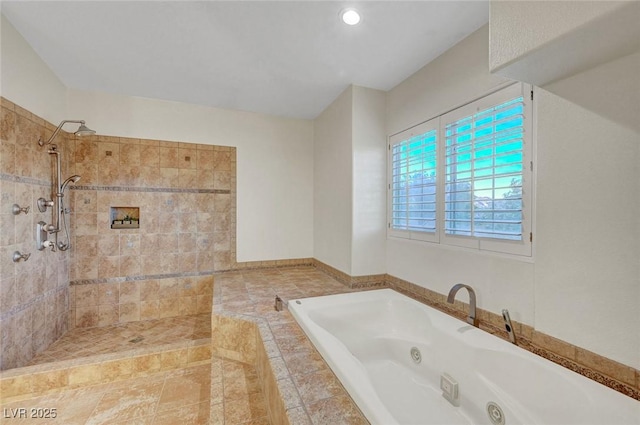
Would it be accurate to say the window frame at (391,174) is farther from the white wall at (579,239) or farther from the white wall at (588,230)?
the white wall at (588,230)

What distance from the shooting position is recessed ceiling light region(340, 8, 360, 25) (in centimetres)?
167

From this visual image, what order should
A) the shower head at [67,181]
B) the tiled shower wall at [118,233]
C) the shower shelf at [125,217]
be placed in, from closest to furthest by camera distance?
1. the tiled shower wall at [118,233]
2. the shower head at [67,181]
3. the shower shelf at [125,217]

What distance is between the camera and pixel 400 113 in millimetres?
2566

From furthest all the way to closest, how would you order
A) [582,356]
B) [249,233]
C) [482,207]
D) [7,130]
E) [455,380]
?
[249,233], [7,130], [482,207], [455,380], [582,356]

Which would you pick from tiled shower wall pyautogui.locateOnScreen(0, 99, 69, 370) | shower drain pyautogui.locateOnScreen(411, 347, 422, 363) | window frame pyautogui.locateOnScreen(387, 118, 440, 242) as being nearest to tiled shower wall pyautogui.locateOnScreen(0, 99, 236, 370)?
tiled shower wall pyautogui.locateOnScreen(0, 99, 69, 370)

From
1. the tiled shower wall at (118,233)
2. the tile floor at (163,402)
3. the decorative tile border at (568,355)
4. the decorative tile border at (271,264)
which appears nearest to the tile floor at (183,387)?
the tile floor at (163,402)

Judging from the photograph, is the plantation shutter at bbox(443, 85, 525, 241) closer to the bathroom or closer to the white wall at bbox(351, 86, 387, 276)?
the bathroom

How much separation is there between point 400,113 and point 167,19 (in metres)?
1.99

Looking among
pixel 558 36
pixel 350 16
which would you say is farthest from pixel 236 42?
pixel 558 36

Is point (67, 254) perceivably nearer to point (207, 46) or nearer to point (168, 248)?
point (168, 248)

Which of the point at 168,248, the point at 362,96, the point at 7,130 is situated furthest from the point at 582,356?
the point at 7,130

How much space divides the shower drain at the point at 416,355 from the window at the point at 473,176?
813 millimetres

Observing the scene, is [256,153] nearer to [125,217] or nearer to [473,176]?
[125,217]

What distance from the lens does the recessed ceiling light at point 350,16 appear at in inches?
65.6
